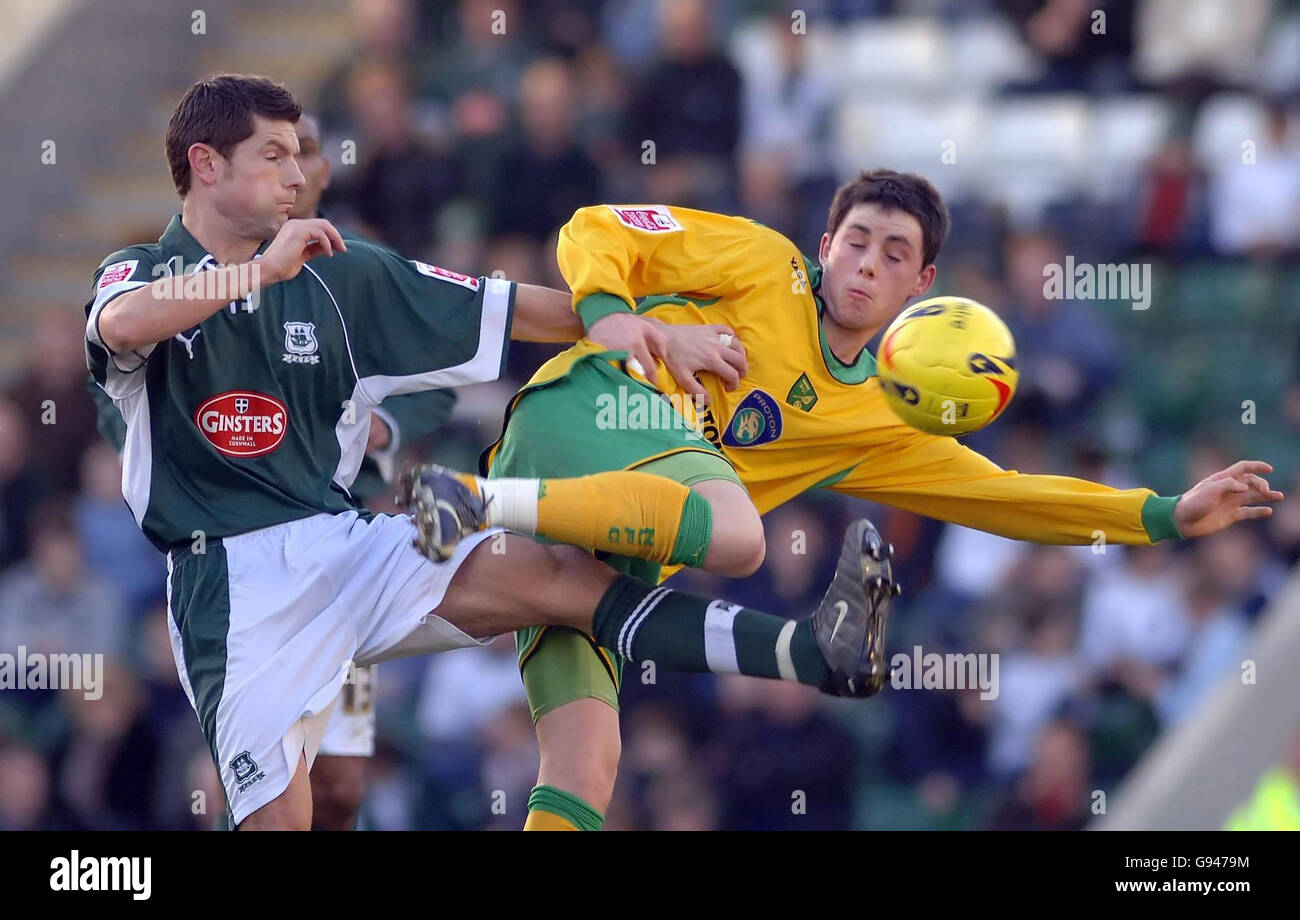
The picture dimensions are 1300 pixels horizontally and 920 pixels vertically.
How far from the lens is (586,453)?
192 inches

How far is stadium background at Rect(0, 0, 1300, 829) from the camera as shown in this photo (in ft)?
26.8

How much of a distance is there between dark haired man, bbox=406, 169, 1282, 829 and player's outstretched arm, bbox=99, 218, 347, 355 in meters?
0.75

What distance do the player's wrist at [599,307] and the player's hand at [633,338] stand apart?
0.04 feet

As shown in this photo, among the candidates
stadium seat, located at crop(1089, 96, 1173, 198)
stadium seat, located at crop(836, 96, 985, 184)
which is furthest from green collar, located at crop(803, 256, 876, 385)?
stadium seat, located at crop(1089, 96, 1173, 198)

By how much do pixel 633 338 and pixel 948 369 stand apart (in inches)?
31.3

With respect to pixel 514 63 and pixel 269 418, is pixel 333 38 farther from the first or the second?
pixel 269 418

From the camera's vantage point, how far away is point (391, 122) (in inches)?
382

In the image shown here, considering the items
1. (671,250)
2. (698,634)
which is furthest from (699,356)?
(698,634)

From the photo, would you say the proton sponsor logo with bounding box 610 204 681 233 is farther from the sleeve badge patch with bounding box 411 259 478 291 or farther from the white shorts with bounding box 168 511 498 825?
the white shorts with bounding box 168 511 498 825

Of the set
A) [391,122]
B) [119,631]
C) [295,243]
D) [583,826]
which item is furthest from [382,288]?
[391,122]

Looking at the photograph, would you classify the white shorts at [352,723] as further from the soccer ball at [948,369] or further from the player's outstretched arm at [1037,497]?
the soccer ball at [948,369]

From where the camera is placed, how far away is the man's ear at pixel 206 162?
4.82 m

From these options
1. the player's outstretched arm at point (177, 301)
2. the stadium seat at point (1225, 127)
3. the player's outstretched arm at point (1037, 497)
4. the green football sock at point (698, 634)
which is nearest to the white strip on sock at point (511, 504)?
the green football sock at point (698, 634)

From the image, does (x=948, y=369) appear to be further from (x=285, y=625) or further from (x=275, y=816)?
(x=275, y=816)
